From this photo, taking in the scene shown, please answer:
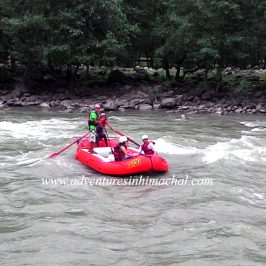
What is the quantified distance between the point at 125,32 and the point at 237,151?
51.3ft

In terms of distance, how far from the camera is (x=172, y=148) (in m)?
14.4

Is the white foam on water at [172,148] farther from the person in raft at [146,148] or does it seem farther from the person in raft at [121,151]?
the person in raft at [121,151]

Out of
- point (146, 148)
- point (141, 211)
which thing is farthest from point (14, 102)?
point (141, 211)

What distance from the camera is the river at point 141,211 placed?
6.68 meters

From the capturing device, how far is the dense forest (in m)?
23.8

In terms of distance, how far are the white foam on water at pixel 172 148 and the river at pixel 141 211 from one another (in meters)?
0.03

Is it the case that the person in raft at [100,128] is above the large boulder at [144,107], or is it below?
above

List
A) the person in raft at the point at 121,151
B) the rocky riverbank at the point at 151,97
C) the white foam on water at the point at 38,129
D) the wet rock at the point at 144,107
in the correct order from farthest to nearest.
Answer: the wet rock at the point at 144,107 < the rocky riverbank at the point at 151,97 < the white foam on water at the point at 38,129 < the person in raft at the point at 121,151

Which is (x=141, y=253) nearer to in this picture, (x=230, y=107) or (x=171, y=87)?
(x=230, y=107)

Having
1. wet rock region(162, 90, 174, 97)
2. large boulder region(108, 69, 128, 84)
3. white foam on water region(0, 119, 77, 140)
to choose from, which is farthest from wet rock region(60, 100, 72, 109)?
wet rock region(162, 90, 174, 97)

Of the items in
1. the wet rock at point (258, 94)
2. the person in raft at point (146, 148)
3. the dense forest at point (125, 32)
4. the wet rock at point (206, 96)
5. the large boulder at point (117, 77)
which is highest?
the dense forest at point (125, 32)

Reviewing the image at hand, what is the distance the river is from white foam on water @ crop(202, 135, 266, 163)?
0.03 meters

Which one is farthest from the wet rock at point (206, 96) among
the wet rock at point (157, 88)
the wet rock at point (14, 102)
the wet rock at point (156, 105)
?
the wet rock at point (14, 102)

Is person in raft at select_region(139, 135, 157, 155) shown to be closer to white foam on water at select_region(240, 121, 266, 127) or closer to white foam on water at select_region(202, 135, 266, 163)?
white foam on water at select_region(202, 135, 266, 163)
